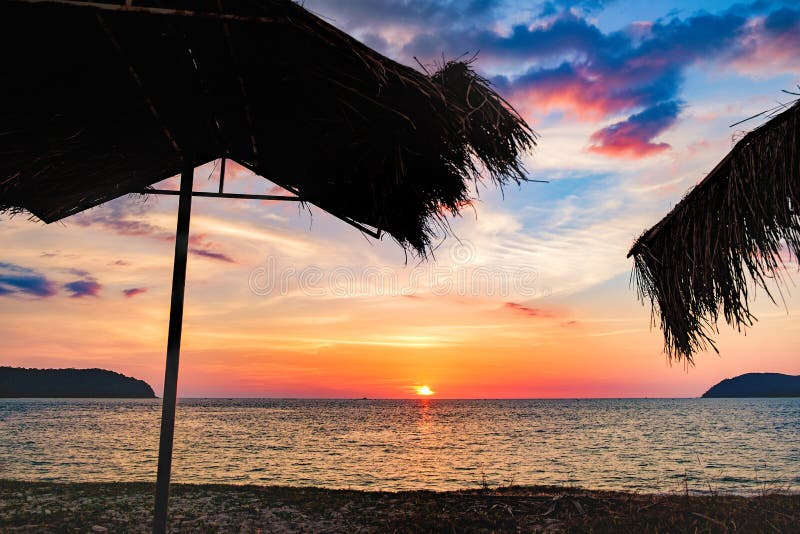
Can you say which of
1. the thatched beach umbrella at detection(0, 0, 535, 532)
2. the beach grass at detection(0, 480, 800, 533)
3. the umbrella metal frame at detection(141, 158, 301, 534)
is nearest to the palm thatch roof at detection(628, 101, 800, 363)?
the thatched beach umbrella at detection(0, 0, 535, 532)

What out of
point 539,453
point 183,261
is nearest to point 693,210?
point 183,261

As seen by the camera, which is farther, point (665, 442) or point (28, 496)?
point (665, 442)

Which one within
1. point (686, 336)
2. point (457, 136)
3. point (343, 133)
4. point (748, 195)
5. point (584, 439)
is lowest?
point (584, 439)

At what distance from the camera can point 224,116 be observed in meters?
4.06

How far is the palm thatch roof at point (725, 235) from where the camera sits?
8.46ft

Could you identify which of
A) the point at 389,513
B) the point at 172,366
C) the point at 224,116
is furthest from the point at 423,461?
the point at 224,116

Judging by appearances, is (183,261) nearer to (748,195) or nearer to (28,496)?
(748,195)

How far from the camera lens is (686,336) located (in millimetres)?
3250

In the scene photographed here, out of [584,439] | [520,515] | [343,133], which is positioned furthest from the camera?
[584,439]

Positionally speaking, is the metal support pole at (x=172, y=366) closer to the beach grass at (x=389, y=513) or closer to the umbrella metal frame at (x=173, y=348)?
the umbrella metal frame at (x=173, y=348)

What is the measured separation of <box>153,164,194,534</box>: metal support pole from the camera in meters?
4.23

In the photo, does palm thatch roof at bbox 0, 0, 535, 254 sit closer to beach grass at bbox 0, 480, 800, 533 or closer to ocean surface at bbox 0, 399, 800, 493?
beach grass at bbox 0, 480, 800, 533

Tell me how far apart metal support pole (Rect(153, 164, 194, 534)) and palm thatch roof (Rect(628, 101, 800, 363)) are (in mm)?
3359

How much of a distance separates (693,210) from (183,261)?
3.66m
